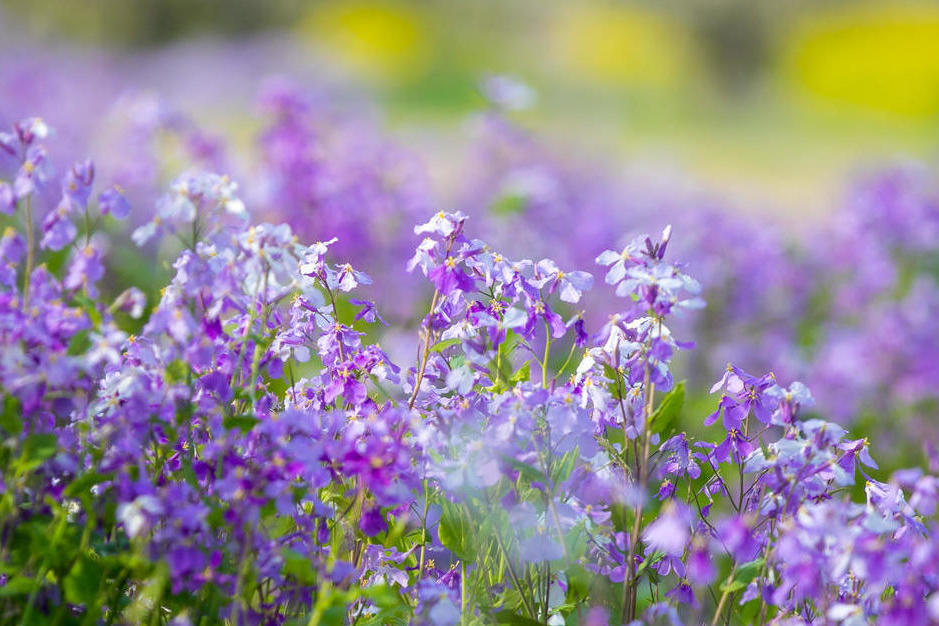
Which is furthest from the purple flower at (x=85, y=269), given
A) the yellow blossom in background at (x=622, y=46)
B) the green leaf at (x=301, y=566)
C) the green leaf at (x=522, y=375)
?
the yellow blossom in background at (x=622, y=46)

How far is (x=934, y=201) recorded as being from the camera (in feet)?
20.6

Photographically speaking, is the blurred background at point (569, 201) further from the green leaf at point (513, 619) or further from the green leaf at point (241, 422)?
the green leaf at point (513, 619)

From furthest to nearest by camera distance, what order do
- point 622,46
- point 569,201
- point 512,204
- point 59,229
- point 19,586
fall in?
point 622,46 < point 569,201 < point 512,204 < point 59,229 < point 19,586

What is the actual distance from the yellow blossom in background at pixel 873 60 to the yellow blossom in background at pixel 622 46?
2.74 metres

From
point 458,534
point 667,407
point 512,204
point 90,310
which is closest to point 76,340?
point 90,310

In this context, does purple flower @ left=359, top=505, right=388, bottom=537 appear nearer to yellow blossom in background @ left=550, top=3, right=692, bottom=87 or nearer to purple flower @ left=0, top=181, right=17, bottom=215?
purple flower @ left=0, top=181, right=17, bottom=215

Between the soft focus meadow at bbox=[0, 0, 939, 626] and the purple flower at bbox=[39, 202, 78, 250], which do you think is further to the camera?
the purple flower at bbox=[39, 202, 78, 250]

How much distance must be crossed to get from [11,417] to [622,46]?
26.2 m

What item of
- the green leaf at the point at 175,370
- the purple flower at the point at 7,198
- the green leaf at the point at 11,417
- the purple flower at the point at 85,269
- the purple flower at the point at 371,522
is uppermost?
the purple flower at the point at 7,198

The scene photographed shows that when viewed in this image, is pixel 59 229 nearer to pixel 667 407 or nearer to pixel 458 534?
pixel 458 534

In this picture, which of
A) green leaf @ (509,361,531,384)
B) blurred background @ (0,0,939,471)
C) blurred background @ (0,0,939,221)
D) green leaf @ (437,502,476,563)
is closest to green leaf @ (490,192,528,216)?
blurred background @ (0,0,939,471)

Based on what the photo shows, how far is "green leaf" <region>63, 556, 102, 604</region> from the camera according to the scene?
166cm

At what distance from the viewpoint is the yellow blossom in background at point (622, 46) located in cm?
2527

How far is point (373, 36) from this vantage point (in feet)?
91.4
